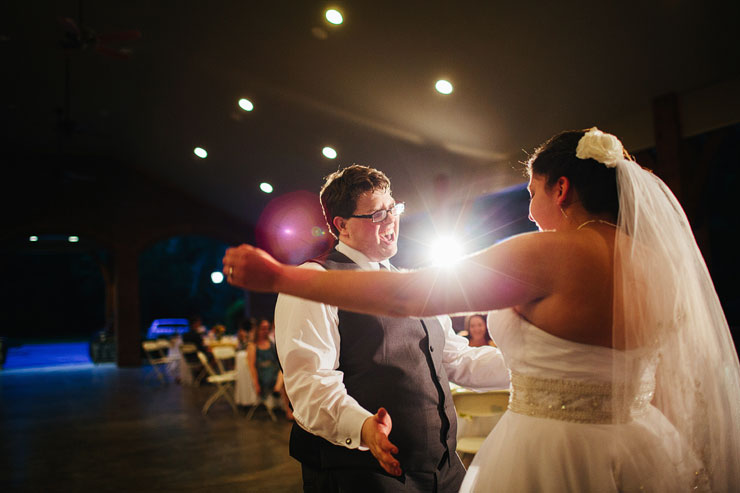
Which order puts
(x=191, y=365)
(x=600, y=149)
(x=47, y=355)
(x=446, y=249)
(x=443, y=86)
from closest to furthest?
1. (x=600, y=149)
2. (x=443, y=86)
3. (x=446, y=249)
4. (x=191, y=365)
5. (x=47, y=355)

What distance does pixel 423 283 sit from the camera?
1037 mm

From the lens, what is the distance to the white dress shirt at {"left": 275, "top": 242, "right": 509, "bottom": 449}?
4.55ft

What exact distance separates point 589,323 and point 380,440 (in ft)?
1.72

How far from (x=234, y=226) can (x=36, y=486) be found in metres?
10.6

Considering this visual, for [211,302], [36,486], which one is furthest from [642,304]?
[211,302]

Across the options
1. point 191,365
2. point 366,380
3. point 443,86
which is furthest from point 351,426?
point 191,365

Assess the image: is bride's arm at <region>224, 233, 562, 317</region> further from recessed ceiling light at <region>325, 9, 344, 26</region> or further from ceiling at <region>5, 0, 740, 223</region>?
recessed ceiling light at <region>325, 9, 344, 26</region>

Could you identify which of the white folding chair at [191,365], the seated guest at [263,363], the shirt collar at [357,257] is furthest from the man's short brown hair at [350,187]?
the white folding chair at [191,365]

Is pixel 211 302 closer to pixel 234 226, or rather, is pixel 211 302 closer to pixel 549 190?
pixel 234 226

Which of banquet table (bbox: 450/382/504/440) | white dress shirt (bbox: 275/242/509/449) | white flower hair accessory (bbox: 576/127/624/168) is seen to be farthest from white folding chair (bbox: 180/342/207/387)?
white flower hair accessory (bbox: 576/127/624/168)

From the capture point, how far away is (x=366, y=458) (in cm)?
148

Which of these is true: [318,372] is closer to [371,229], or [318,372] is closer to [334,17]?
[371,229]

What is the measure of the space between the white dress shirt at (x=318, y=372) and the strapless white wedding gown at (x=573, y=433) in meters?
0.35

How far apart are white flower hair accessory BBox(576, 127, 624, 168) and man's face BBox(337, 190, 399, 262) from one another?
27.3 inches
